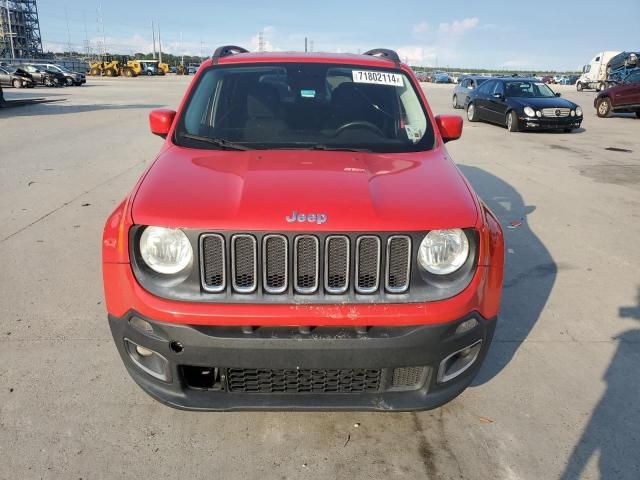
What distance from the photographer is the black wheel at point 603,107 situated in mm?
20402

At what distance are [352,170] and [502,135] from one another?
13.4m

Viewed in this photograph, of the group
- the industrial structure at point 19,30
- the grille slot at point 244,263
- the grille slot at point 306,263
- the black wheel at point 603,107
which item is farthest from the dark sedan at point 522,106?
the industrial structure at point 19,30

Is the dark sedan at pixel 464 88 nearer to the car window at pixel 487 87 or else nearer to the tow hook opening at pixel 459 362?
the car window at pixel 487 87

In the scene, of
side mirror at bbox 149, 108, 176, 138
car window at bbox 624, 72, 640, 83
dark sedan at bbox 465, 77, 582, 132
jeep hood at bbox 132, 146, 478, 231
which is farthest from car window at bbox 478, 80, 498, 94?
jeep hood at bbox 132, 146, 478, 231

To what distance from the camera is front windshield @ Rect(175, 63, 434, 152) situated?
3328 mm

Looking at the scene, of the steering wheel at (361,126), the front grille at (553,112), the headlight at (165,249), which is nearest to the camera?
the headlight at (165,249)

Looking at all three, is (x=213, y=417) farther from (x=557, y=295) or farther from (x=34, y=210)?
(x=34, y=210)

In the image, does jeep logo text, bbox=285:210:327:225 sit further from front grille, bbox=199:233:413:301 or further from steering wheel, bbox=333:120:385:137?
steering wheel, bbox=333:120:385:137

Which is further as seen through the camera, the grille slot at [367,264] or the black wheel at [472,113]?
the black wheel at [472,113]

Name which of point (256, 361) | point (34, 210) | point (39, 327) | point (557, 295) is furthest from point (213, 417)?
point (34, 210)

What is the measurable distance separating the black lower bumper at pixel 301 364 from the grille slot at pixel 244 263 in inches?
7.7

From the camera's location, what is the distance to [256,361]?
7.32ft

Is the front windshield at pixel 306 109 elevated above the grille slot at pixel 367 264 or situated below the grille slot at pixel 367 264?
above

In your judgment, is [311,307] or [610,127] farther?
[610,127]
